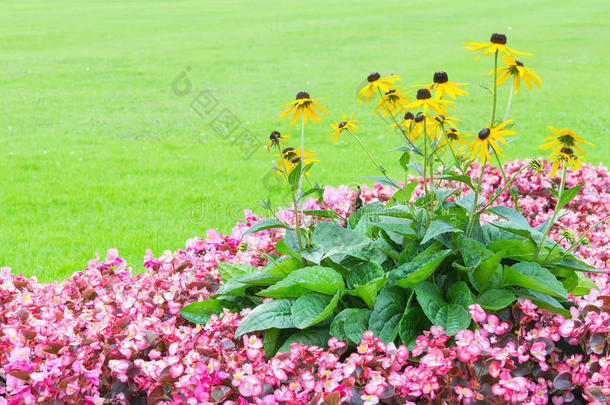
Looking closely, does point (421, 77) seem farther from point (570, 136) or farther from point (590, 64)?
point (570, 136)

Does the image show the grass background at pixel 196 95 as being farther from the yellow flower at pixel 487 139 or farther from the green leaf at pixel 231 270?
the yellow flower at pixel 487 139

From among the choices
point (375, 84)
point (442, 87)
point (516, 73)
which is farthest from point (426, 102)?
point (516, 73)

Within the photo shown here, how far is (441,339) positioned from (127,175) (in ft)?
18.5

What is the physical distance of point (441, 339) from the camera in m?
1.99

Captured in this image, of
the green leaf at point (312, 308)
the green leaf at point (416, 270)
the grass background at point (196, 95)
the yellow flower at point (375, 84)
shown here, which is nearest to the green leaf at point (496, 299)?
the green leaf at point (416, 270)

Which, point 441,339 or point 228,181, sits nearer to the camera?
point 441,339

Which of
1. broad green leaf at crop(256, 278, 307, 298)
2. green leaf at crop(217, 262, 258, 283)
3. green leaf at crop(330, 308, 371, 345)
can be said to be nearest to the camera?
green leaf at crop(330, 308, 371, 345)

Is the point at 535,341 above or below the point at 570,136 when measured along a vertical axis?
below

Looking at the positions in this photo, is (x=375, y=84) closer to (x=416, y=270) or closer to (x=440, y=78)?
(x=440, y=78)

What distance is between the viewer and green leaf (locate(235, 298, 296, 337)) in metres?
2.19

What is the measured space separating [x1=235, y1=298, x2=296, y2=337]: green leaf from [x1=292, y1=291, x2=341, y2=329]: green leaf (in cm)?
6

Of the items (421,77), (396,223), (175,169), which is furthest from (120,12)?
(396,223)

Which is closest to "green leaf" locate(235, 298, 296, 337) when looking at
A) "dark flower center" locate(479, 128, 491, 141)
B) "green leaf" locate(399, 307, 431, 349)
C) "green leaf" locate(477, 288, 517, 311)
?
"green leaf" locate(399, 307, 431, 349)

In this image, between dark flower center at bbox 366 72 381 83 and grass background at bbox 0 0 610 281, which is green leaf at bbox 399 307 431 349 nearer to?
dark flower center at bbox 366 72 381 83
